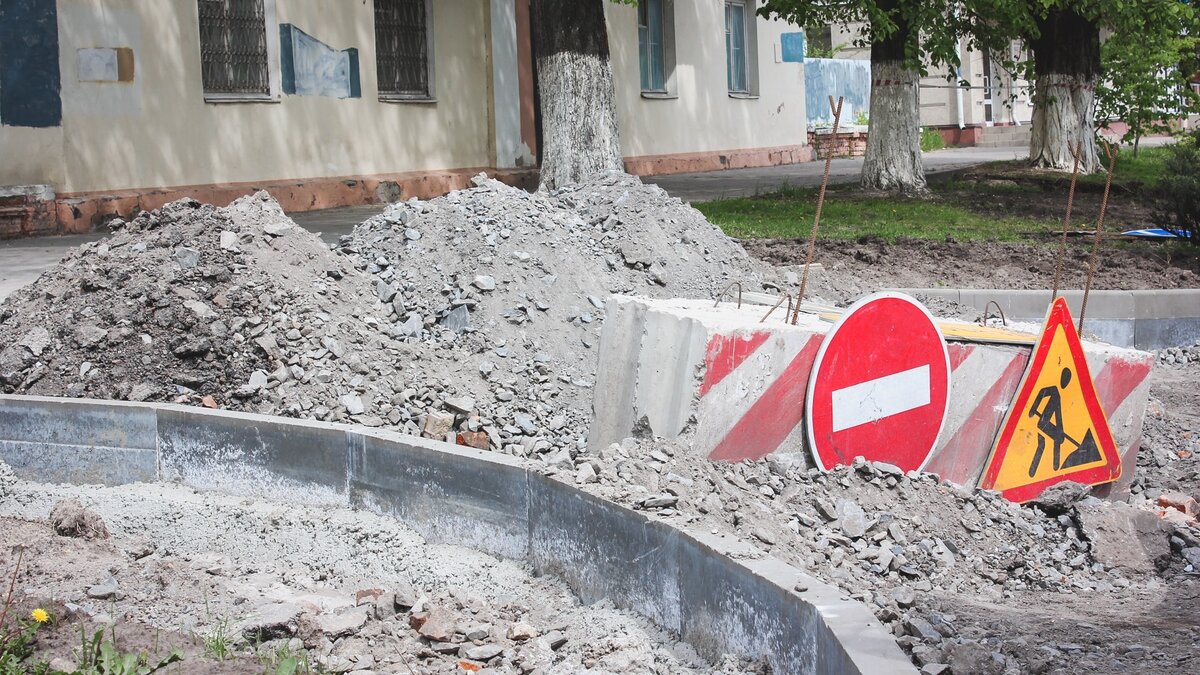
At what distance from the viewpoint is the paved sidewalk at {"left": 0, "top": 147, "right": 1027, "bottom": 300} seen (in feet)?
33.3

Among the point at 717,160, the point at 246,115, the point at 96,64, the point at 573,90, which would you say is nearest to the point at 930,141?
the point at 717,160

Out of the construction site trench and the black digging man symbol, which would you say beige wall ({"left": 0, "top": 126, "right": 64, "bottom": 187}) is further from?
the black digging man symbol

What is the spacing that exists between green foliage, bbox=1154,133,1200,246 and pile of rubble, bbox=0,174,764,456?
17.0 ft

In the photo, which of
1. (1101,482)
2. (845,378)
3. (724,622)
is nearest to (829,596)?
(724,622)

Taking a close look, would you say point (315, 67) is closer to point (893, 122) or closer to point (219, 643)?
point (893, 122)

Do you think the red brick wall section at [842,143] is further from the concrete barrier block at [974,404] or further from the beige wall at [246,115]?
the concrete barrier block at [974,404]

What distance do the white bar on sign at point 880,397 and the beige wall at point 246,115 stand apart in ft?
33.6

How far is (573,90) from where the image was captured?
12578mm

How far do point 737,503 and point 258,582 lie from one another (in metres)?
1.67

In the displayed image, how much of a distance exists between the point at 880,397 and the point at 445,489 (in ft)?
5.40

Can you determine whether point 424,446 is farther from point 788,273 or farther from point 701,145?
point 701,145

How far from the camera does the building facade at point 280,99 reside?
41.5 ft

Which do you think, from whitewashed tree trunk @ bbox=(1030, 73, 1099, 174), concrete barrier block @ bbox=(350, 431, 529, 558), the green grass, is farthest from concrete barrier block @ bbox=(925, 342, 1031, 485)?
whitewashed tree trunk @ bbox=(1030, 73, 1099, 174)

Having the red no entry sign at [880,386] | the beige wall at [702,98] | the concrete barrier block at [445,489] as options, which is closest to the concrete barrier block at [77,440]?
the concrete barrier block at [445,489]
